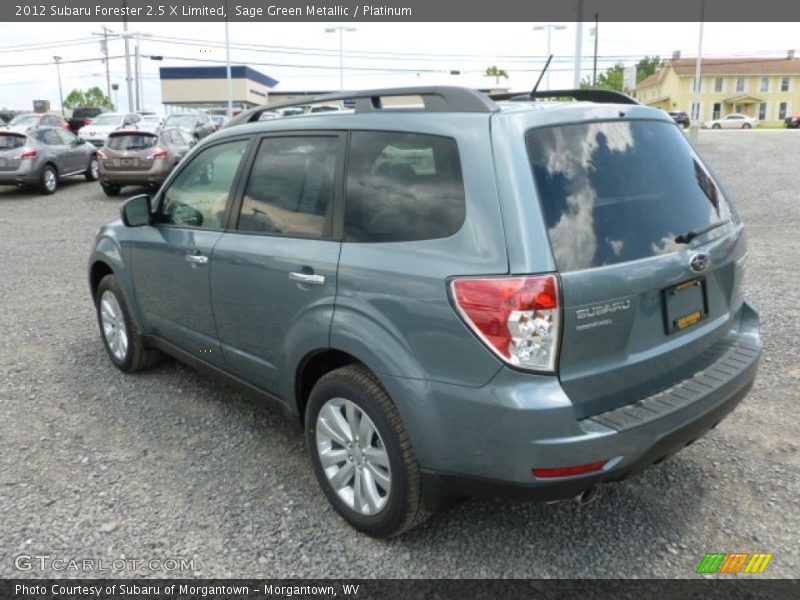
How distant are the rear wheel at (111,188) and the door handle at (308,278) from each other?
14.7 meters

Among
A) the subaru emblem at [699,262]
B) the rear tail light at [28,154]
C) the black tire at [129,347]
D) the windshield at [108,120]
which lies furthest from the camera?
the windshield at [108,120]

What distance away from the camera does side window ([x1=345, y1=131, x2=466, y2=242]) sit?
2674mm

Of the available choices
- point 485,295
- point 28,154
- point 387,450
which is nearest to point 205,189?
point 387,450

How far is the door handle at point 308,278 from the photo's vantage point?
3016 millimetres

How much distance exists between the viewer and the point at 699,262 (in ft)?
9.34

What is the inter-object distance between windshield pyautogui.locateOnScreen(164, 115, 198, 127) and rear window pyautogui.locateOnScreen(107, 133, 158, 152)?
1049 cm

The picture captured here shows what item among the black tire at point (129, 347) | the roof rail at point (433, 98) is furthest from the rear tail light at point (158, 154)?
the roof rail at point (433, 98)

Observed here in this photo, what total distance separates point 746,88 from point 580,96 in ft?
285

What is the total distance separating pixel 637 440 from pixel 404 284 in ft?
3.35

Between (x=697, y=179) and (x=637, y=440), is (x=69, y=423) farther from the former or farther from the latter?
(x=697, y=179)

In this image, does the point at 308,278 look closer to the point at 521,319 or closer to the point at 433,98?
the point at 433,98

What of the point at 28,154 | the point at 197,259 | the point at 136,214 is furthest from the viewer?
the point at 28,154

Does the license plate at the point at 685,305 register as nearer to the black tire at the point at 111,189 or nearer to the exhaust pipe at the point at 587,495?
the exhaust pipe at the point at 587,495

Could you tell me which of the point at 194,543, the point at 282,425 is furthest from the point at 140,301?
the point at 194,543
